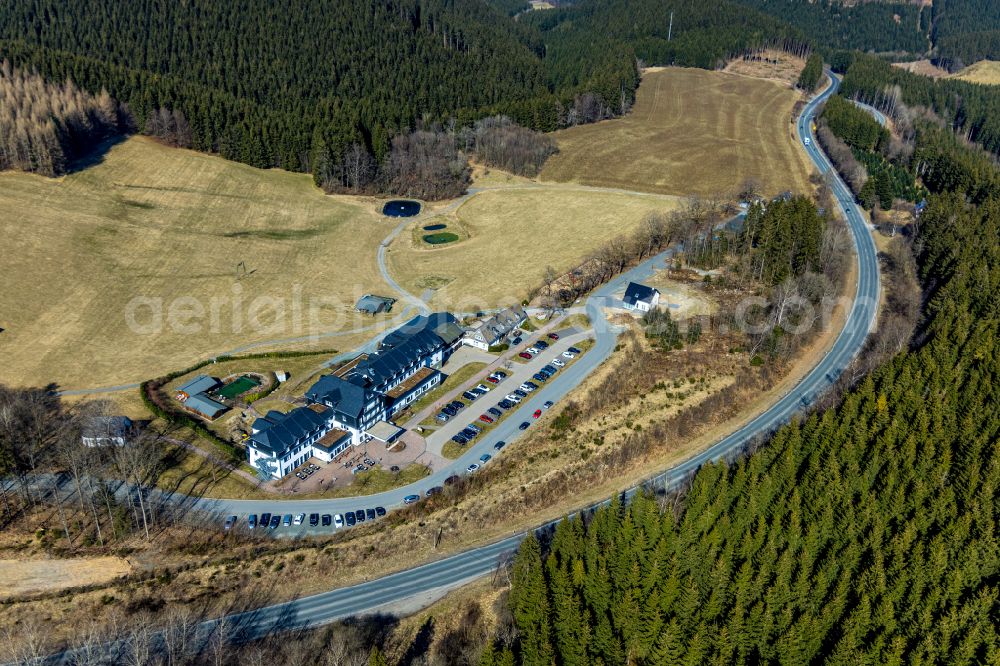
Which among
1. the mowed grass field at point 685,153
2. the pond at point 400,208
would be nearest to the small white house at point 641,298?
the mowed grass field at point 685,153

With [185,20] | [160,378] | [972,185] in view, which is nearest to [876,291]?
[972,185]

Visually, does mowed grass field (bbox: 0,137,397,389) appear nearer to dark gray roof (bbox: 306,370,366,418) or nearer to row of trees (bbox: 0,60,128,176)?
row of trees (bbox: 0,60,128,176)

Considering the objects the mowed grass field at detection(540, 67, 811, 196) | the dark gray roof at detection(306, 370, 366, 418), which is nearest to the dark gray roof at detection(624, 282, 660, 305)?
the dark gray roof at detection(306, 370, 366, 418)

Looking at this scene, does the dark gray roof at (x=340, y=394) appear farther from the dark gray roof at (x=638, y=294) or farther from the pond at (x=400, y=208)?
the pond at (x=400, y=208)

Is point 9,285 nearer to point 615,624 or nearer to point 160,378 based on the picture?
point 160,378

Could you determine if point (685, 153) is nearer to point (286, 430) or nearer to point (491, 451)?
point (491, 451)
